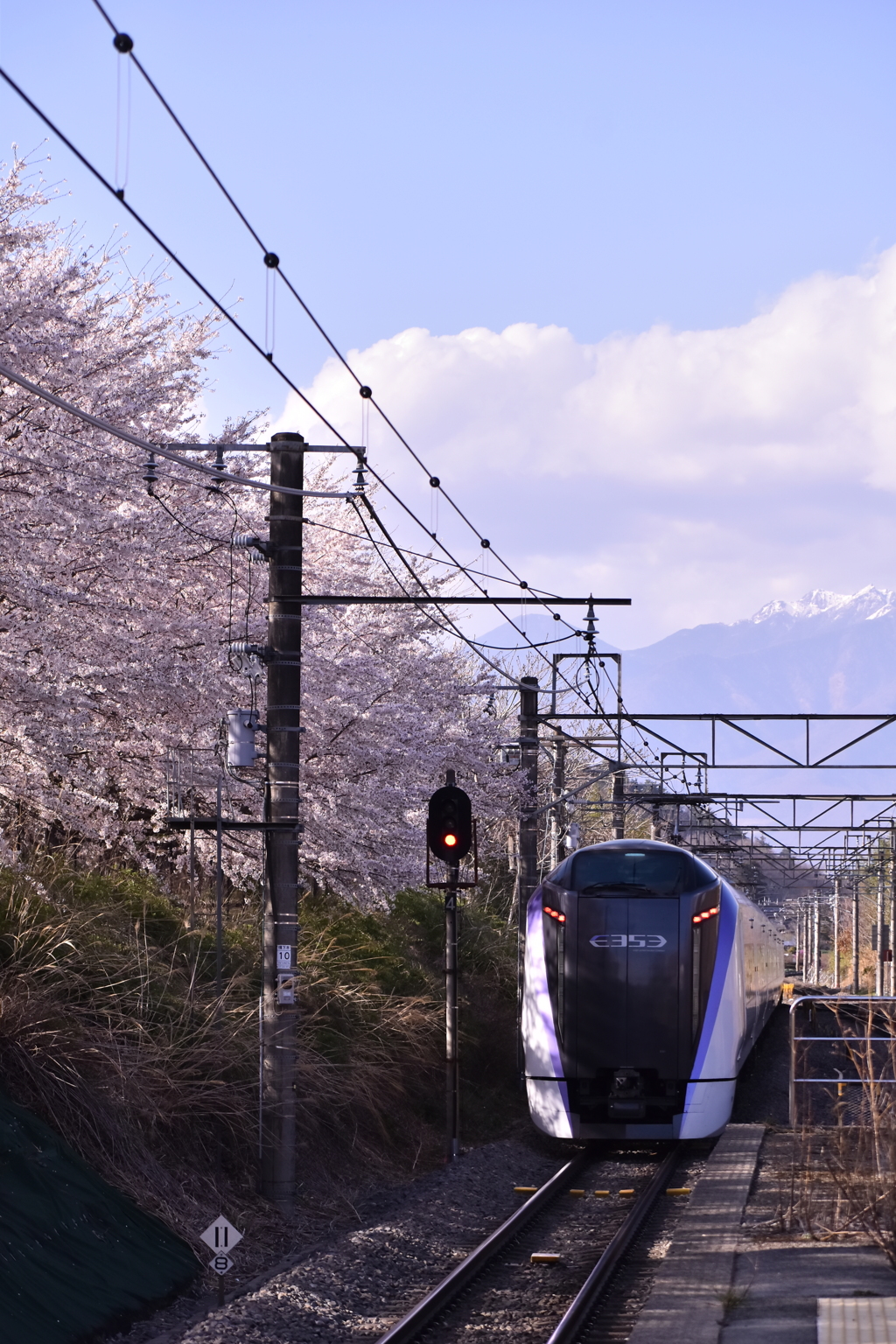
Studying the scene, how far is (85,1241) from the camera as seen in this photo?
1007 cm

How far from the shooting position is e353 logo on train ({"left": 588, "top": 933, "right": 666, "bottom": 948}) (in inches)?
635

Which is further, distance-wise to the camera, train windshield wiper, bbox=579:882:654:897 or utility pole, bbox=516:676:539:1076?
utility pole, bbox=516:676:539:1076

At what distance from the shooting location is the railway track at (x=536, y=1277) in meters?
9.68

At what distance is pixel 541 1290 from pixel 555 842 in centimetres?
2590

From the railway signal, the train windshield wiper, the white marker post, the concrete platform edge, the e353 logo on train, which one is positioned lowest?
the concrete platform edge

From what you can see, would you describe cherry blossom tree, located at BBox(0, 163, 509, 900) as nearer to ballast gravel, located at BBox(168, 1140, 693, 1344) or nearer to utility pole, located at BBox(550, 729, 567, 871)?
ballast gravel, located at BBox(168, 1140, 693, 1344)

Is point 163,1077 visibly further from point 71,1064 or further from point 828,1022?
point 828,1022

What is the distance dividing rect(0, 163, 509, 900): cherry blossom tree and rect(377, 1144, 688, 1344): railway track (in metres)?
5.27

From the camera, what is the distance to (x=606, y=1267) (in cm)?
1102

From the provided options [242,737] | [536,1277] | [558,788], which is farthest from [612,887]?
[558,788]

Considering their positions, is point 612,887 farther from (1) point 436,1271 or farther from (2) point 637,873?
(1) point 436,1271

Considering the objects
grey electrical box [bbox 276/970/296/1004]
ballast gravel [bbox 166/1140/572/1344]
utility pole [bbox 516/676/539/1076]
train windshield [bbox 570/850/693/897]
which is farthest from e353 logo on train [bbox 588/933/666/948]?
utility pole [bbox 516/676/539/1076]

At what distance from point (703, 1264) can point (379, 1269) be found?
8.32 feet

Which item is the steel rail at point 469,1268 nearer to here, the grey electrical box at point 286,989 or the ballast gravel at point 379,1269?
the ballast gravel at point 379,1269
